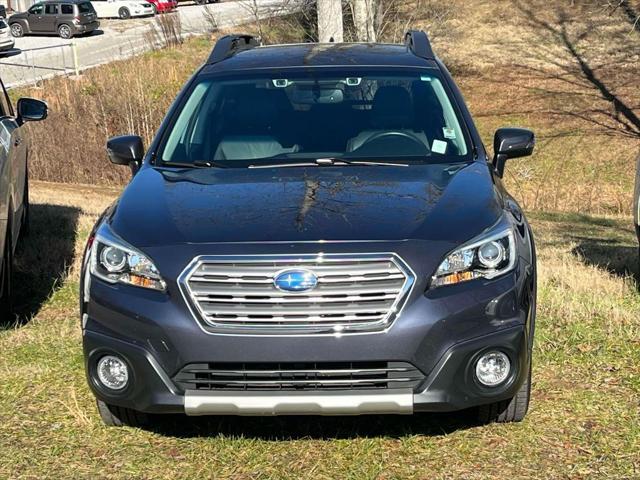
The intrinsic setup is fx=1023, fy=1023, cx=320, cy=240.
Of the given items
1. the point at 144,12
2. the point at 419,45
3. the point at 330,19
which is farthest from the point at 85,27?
the point at 419,45

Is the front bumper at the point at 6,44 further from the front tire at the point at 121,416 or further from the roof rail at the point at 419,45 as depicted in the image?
the front tire at the point at 121,416

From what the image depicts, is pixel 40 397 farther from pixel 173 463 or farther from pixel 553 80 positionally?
pixel 553 80

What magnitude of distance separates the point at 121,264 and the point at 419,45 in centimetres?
298

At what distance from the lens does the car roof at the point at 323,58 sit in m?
6.01

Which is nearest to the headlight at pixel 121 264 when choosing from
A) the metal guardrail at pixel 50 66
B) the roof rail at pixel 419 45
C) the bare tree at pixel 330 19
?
the roof rail at pixel 419 45

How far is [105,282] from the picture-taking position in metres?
4.21

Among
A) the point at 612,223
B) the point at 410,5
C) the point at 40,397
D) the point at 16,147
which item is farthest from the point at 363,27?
the point at 40,397

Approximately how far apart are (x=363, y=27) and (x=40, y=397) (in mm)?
25927

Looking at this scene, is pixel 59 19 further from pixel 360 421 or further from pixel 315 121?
pixel 360 421

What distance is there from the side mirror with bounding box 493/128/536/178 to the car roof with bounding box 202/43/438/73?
707mm

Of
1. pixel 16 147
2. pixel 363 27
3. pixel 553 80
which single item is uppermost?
pixel 16 147

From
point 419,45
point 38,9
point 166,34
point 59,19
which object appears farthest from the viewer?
point 38,9

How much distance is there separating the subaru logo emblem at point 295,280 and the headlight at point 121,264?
1.54 ft

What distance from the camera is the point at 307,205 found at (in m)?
4.45
